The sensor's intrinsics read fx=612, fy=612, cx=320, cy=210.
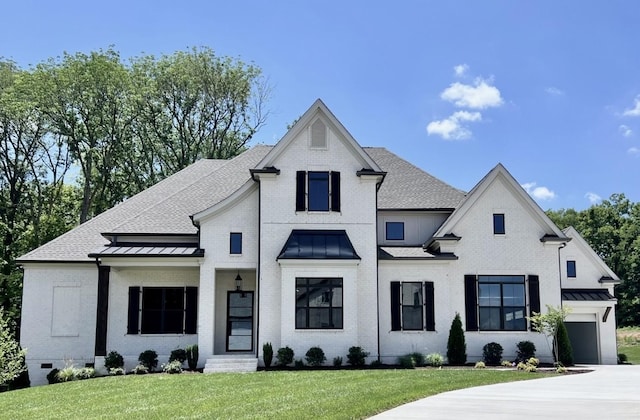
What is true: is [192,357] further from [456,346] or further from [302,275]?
[456,346]

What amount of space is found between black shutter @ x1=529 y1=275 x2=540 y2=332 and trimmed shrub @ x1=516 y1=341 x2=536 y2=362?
49.8 inches

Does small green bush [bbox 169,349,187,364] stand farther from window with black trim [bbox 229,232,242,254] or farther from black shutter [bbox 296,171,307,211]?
black shutter [bbox 296,171,307,211]

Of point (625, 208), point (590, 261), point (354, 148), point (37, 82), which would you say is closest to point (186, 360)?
point (354, 148)

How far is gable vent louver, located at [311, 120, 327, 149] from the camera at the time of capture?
78.0 feet

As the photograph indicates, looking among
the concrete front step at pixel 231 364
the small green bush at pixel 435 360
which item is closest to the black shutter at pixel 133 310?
the concrete front step at pixel 231 364

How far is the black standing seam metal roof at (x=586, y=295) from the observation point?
2545cm

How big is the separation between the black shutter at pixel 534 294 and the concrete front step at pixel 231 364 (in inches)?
426

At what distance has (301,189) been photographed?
23.6 metres

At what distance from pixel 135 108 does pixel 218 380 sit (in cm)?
2919

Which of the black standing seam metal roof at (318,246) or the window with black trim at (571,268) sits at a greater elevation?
the black standing seam metal roof at (318,246)

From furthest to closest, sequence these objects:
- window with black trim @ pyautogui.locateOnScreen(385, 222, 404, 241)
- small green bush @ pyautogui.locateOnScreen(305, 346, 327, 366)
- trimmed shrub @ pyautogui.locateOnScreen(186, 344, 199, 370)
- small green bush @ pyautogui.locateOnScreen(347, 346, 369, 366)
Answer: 1. window with black trim @ pyautogui.locateOnScreen(385, 222, 404, 241)
2. trimmed shrub @ pyautogui.locateOnScreen(186, 344, 199, 370)
3. small green bush @ pyautogui.locateOnScreen(347, 346, 369, 366)
4. small green bush @ pyautogui.locateOnScreen(305, 346, 327, 366)

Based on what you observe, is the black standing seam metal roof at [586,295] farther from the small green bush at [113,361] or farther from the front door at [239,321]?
the small green bush at [113,361]

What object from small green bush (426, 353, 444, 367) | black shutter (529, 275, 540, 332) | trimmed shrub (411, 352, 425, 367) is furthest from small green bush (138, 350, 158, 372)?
black shutter (529, 275, 540, 332)

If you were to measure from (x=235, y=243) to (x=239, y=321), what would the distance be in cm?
335
